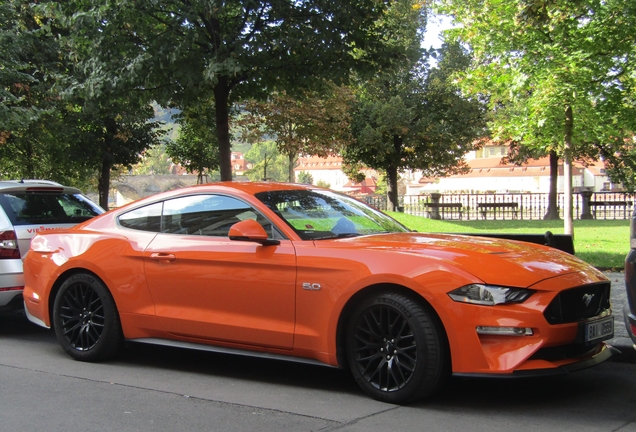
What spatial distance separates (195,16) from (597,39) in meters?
8.06

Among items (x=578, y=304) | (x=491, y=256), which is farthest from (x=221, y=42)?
(x=578, y=304)

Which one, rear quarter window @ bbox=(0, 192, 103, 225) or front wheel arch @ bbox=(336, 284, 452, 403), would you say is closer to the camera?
front wheel arch @ bbox=(336, 284, 452, 403)

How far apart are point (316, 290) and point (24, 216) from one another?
435 cm

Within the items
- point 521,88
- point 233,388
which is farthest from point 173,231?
point 521,88

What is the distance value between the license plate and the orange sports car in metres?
0.02

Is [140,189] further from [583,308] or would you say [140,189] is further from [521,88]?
[583,308]

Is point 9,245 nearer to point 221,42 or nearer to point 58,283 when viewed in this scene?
point 58,283

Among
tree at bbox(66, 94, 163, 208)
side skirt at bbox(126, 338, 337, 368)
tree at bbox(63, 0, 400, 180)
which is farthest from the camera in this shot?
tree at bbox(66, 94, 163, 208)

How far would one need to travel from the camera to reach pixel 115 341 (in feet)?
20.0

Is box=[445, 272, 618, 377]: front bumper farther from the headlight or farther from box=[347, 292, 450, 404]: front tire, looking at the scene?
box=[347, 292, 450, 404]: front tire

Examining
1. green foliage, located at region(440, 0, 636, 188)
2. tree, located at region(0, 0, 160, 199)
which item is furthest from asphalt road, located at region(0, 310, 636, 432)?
green foliage, located at region(440, 0, 636, 188)

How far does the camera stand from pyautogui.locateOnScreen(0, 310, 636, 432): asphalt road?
4391 mm

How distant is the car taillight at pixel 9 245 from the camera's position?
745 cm

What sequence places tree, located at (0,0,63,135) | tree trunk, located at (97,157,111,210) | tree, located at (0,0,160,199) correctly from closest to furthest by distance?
tree, located at (0,0,160,199)
tree, located at (0,0,63,135)
tree trunk, located at (97,157,111,210)
